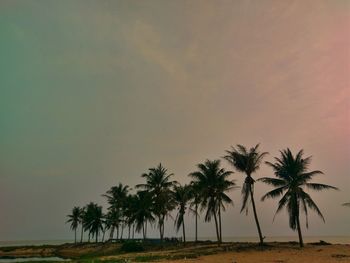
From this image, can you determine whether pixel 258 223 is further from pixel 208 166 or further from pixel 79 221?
pixel 79 221

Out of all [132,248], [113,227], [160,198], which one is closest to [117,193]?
[113,227]

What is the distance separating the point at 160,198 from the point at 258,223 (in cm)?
2178

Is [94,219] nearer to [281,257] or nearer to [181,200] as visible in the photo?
[181,200]

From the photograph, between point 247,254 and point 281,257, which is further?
point 247,254

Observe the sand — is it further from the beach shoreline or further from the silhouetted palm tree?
the silhouetted palm tree

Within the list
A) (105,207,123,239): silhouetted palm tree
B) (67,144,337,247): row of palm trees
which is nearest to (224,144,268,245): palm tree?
(67,144,337,247): row of palm trees

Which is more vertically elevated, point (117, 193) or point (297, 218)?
point (117, 193)

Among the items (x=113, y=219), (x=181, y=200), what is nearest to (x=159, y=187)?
(x=181, y=200)

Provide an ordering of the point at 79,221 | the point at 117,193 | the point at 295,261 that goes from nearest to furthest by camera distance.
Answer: the point at 295,261 < the point at 117,193 < the point at 79,221

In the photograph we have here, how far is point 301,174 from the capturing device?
152 ft

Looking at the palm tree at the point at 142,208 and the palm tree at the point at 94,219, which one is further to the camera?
the palm tree at the point at 94,219

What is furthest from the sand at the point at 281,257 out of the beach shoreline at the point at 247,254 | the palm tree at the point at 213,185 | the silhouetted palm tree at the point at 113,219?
the silhouetted palm tree at the point at 113,219

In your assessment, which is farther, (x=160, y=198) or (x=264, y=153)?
(x=160, y=198)

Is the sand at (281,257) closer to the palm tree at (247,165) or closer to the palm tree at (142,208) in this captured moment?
the palm tree at (247,165)
